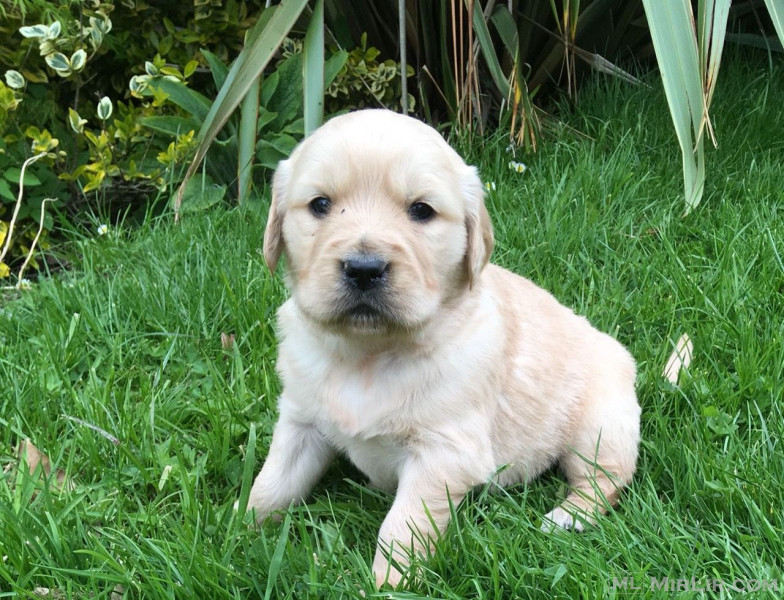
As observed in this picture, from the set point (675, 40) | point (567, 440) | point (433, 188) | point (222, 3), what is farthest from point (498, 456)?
point (222, 3)

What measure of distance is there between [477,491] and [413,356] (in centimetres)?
48

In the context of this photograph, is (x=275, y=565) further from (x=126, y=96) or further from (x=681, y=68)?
(x=126, y=96)

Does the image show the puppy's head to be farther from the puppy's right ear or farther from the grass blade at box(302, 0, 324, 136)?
the grass blade at box(302, 0, 324, 136)

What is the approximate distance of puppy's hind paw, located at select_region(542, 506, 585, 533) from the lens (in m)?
1.82

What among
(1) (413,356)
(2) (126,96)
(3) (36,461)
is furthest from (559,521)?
(2) (126,96)

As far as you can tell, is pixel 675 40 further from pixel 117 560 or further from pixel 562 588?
pixel 117 560

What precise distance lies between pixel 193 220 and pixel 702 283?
6.76 feet

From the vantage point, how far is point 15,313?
2.86 metres

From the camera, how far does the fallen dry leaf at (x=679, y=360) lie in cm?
236

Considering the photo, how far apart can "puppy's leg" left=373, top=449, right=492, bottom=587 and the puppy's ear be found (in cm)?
43

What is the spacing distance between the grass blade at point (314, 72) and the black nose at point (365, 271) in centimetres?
166

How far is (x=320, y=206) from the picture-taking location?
5.75ft

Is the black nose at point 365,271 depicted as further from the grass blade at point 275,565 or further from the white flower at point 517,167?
the white flower at point 517,167

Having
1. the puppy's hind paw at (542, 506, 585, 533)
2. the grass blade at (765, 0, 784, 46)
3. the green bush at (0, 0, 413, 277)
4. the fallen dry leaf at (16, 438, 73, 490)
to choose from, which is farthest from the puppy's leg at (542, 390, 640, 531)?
the green bush at (0, 0, 413, 277)
